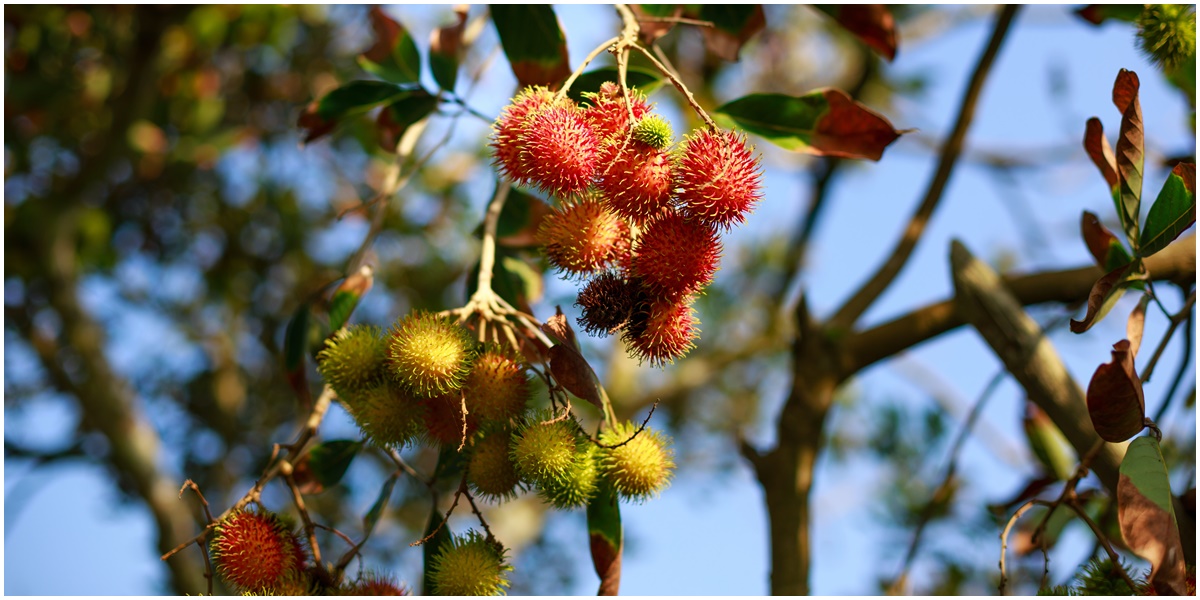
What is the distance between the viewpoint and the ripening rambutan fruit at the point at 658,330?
83 centimetres

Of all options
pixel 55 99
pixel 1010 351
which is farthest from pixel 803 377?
pixel 55 99

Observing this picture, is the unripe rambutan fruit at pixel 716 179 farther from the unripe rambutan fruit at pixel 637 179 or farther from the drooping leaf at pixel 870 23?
the drooping leaf at pixel 870 23

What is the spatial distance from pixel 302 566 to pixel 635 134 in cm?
53

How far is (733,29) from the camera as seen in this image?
1241mm

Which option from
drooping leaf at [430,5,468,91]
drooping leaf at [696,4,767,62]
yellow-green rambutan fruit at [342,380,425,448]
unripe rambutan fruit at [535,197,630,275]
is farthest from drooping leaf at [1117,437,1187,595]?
drooping leaf at [430,5,468,91]

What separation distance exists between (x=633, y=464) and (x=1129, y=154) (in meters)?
0.58

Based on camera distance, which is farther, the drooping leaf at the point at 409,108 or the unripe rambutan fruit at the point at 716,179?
the drooping leaf at the point at 409,108

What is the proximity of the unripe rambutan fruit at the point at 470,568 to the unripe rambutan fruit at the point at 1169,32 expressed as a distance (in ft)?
2.96

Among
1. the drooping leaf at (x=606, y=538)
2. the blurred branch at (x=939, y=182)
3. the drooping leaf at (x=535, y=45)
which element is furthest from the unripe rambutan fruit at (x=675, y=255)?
the blurred branch at (x=939, y=182)

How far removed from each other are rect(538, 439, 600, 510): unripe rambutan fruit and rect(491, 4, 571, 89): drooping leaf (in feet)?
1.49

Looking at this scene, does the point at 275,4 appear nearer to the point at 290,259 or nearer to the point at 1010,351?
the point at 290,259

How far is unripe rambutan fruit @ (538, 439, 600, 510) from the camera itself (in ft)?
2.73

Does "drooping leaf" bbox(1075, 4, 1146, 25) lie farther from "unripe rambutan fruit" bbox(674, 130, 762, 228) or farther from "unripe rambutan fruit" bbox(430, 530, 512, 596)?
"unripe rambutan fruit" bbox(430, 530, 512, 596)

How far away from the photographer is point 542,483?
821mm
